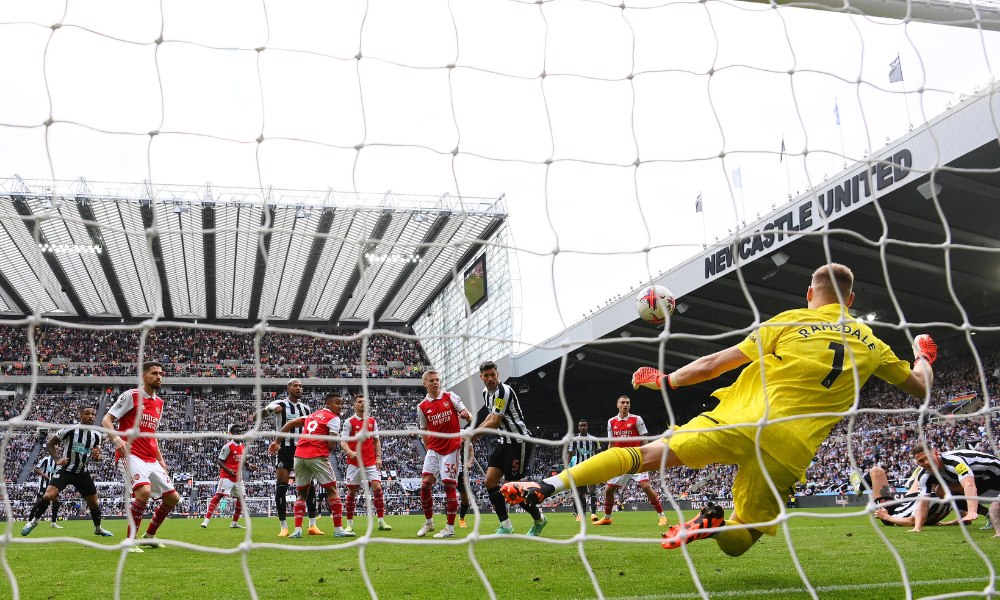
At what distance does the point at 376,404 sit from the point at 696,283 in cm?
1993

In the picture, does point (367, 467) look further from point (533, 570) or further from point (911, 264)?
point (911, 264)

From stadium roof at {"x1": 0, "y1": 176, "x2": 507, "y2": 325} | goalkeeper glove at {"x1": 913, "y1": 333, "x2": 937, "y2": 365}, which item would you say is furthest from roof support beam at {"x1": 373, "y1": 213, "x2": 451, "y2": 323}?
goalkeeper glove at {"x1": 913, "y1": 333, "x2": 937, "y2": 365}

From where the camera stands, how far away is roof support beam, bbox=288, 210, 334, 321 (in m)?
23.8

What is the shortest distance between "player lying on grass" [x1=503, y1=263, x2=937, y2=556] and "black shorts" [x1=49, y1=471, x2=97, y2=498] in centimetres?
742

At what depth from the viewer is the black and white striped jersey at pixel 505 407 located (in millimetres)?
7273

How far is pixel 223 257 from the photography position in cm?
3039

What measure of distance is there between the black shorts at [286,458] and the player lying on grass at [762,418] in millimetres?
5864

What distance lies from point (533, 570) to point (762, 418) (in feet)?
6.27

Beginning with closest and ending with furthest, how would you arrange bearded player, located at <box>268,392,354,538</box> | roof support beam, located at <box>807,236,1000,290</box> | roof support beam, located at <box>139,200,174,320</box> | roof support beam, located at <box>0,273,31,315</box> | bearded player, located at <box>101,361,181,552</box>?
bearded player, located at <box>101,361,181,552</box> → bearded player, located at <box>268,392,354,538</box> → roof support beam, located at <box>807,236,1000,290</box> → roof support beam, located at <box>139,200,174,320</box> → roof support beam, located at <box>0,273,31,315</box>

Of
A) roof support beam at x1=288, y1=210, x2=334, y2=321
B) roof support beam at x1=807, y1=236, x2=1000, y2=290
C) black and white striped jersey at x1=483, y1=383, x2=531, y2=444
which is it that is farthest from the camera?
roof support beam at x1=288, y1=210, x2=334, y2=321

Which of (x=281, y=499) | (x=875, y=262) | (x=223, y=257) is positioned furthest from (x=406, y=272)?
(x=281, y=499)

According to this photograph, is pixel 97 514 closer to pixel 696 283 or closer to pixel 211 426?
pixel 696 283

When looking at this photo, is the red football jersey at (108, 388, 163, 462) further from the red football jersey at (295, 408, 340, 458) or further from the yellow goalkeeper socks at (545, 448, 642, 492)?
the yellow goalkeeper socks at (545, 448, 642, 492)

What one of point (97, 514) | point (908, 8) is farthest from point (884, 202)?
point (97, 514)
